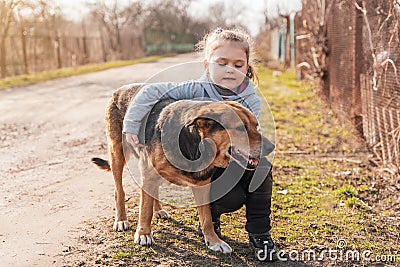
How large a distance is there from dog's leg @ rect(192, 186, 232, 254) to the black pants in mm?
107

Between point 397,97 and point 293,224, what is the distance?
2.49m

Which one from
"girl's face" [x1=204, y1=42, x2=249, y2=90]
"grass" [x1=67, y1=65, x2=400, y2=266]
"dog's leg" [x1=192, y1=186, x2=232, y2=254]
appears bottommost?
"grass" [x1=67, y1=65, x2=400, y2=266]

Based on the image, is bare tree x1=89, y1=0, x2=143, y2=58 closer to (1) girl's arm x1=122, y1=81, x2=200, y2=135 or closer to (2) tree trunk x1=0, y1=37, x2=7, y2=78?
(2) tree trunk x1=0, y1=37, x2=7, y2=78

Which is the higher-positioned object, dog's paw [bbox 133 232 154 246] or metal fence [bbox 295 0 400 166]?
metal fence [bbox 295 0 400 166]

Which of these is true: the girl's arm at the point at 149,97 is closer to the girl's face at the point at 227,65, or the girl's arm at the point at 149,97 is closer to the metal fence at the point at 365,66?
the girl's face at the point at 227,65

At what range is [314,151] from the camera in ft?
23.8

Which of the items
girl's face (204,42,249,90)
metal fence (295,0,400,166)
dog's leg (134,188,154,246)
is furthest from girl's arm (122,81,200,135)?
metal fence (295,0,400,166)

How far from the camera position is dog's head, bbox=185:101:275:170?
3.27m

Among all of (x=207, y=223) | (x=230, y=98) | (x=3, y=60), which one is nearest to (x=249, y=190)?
(x=207, y=223)

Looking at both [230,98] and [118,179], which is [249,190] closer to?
[230,98]

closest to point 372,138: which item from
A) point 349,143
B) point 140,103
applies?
point 349,143

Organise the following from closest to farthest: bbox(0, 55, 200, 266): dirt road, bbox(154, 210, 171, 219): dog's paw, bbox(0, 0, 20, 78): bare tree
Answer: bbox(0, 55, 200, 266): dirt road < bbox(154, 210, 171, 219): dog's paw < bbox(0, 0, 20, 78): bare tree

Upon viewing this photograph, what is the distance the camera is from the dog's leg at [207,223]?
150 inches

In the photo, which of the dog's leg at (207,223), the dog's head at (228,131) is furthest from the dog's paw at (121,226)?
the dog's head at (228,131)
